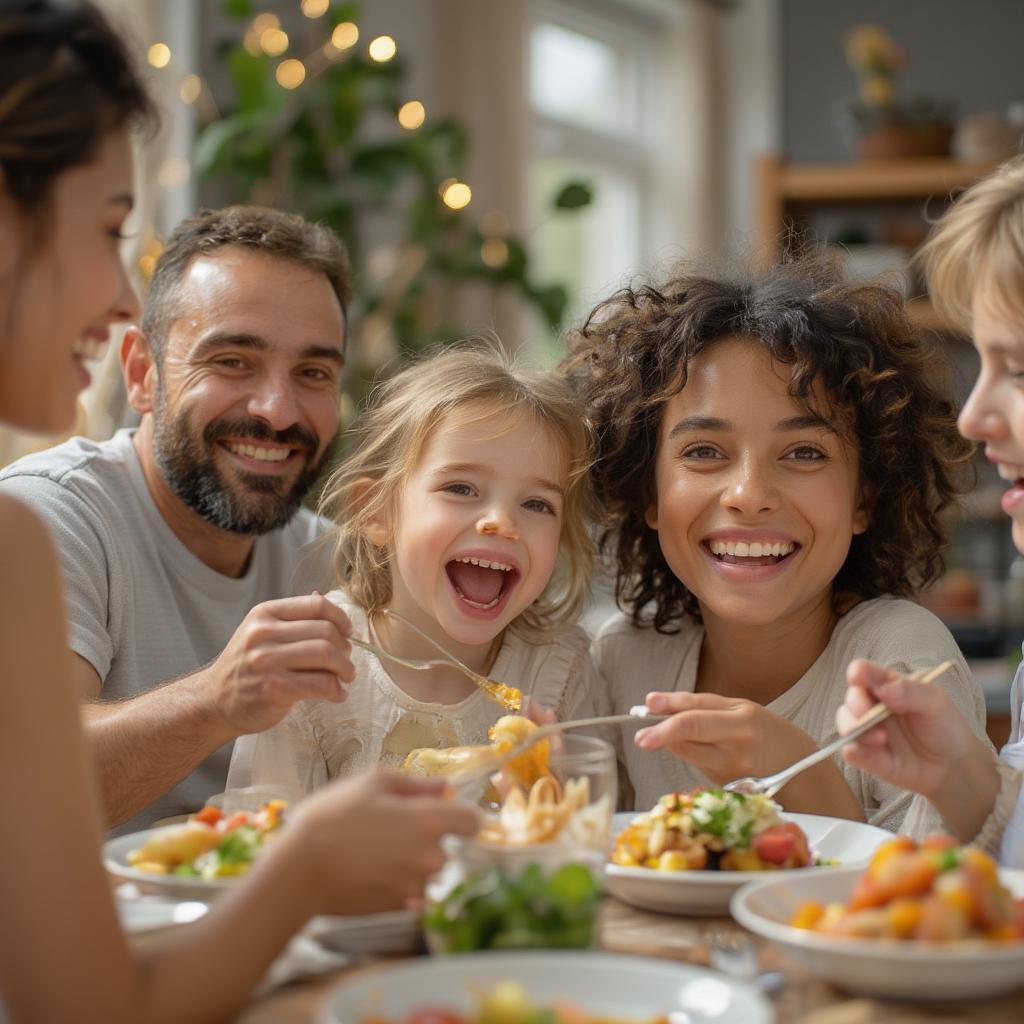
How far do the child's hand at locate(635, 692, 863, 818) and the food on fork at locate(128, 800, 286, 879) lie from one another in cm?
42

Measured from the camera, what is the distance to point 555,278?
6.16 m

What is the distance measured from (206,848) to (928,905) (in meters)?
0.66

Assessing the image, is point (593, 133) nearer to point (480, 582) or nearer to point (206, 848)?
point (480, 582)

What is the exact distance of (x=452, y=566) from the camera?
2021 mm

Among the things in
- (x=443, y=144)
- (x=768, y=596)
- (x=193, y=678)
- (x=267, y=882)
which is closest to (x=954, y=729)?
(x=768, y=596)

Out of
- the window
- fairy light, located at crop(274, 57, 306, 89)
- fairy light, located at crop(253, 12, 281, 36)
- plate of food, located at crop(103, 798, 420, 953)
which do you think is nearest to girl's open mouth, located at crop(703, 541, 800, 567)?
plate of food, located at crop(103, 798, 420, 953)

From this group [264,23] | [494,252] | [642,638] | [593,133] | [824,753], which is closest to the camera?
[824,753]

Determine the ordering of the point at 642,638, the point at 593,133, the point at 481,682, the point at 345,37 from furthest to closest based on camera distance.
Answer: the point at 593,133
the point at 345,37
the point at 642,638
the point at 481,682

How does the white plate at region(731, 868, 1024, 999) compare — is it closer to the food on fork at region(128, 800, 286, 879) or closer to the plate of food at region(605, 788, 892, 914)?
the plate of food at region(605, 788, 892, 914)

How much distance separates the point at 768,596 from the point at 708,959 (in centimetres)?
90

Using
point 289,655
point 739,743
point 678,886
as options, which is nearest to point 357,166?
point 289,655

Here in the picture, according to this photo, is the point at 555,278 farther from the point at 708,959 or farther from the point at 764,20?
the point at 708,959

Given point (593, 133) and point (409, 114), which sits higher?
point (593, 133)

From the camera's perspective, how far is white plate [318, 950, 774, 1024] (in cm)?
90
